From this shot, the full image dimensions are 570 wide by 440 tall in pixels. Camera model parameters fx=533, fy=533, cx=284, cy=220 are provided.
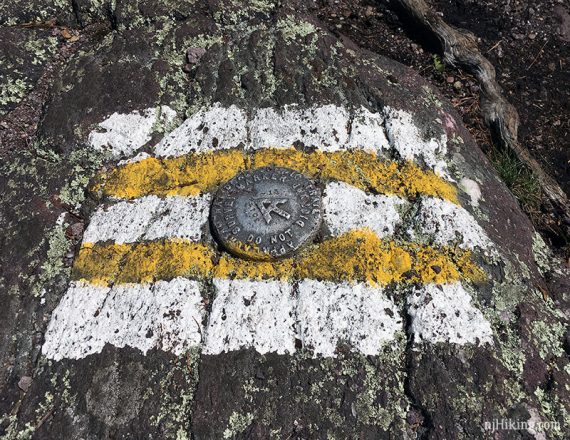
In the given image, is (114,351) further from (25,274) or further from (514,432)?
(514,432)

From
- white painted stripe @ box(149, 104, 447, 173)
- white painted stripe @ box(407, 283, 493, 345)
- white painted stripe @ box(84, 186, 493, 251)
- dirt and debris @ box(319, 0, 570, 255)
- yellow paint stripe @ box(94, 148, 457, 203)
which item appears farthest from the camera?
dirt and debris @ box(319, 0, 570, 255)

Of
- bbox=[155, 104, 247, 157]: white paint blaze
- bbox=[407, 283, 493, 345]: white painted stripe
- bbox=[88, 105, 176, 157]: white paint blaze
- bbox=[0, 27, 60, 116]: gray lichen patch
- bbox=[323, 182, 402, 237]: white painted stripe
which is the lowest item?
bbox=[0, 27, 60, 116]: gray lichen patch

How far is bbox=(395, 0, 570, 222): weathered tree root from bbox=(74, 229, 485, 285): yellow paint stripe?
3.70ft

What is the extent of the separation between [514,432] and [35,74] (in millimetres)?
2764

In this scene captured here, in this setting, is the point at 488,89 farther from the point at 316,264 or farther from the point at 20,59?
the point at 20,59

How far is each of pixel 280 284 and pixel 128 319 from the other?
57 centimetres

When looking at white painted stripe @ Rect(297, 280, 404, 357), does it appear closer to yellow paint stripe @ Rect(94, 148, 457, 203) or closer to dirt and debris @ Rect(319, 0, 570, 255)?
yellow paint stripe @ Rect(94, 148, 457, 203)

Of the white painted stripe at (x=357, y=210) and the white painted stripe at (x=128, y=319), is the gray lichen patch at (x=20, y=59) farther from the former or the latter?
the white painted stripe at (x=357, y=210)

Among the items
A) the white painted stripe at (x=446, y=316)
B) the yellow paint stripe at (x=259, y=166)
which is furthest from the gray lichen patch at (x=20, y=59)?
the white painted stripe at (x=446, y=316)

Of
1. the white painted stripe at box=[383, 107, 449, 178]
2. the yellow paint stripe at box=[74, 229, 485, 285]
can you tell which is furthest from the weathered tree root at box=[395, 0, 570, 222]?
the yellow paint stripe at box=[74, 229, 485, 285]

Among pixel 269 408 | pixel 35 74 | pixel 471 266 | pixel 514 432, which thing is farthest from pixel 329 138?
pixel 35 74

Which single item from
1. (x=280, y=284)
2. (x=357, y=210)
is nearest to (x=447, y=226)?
(x=357, y=210)

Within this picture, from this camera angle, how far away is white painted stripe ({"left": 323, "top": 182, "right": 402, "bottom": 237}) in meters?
2.11

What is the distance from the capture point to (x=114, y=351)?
190cm
